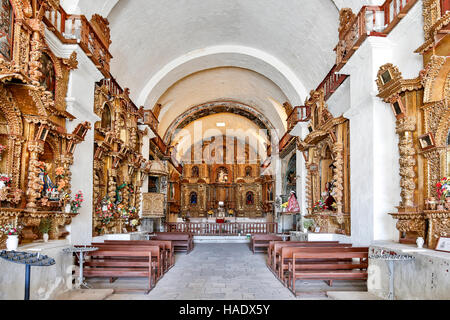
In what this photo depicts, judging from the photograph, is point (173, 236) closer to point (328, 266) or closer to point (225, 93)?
point (328, 266)

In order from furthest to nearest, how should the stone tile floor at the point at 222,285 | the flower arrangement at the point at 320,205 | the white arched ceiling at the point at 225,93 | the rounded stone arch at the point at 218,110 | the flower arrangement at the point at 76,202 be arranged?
1. the rounded stone arch at the point at 218,110
2. the white arched ceiling at the point at 225,93
3. the flower arrangement at the point at 320,205
4. the flower arrangement at the point at 76,202
5. the stone tile floor at the point at 222,285

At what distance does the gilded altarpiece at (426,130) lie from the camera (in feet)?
19.4

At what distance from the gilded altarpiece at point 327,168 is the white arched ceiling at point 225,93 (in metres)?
5.35

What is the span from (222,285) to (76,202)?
12.5 feet

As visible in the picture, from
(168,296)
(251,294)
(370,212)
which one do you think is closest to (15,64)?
(168,296)

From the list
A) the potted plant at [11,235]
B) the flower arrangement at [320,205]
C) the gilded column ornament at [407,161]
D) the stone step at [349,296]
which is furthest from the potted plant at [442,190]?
the potted plant at [11,235]

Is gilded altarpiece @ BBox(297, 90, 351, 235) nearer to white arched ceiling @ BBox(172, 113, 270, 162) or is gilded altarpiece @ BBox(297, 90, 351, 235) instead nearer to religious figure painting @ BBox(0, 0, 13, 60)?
religious figure painting @ BBox(0, 0, 13, 60)

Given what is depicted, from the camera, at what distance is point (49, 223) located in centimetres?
754

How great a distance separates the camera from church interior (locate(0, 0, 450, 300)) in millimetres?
6004

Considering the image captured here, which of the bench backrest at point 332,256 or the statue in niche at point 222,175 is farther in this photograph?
the statue in niche at point 222,175

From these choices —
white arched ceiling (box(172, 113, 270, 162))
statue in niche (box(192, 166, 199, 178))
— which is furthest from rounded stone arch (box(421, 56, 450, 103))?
statue in niche (box(192, 166, 199, 178))

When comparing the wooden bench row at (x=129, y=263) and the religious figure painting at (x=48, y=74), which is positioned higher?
the religious figure painting at (x=48, y=74)

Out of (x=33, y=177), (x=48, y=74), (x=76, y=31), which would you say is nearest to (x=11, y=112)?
(x=33, y=177)

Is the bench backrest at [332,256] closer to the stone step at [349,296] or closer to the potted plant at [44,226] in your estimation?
the stone step at [349,296]
